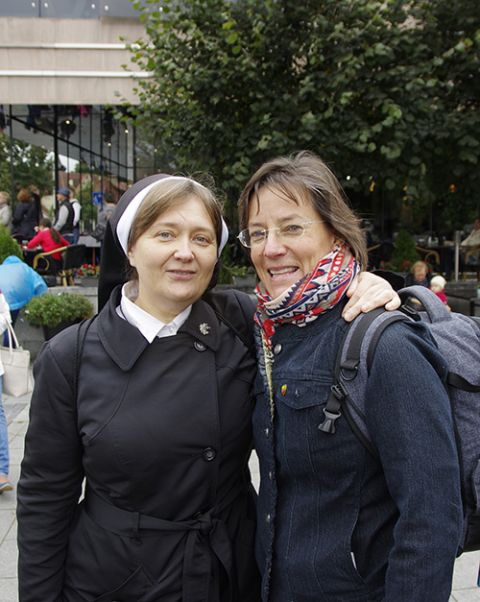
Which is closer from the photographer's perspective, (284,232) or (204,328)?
(284,232)

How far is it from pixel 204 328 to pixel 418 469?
0.79 m

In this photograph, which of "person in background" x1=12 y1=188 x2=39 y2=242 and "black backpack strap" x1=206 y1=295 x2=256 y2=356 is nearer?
"black backpack strap" x1=206 y1=295 x2=256 y2=356

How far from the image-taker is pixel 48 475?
65.9 inches

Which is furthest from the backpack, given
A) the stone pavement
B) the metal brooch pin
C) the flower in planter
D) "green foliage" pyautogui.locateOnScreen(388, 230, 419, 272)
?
"green foliage" pyautogui.locateOnScreen(388, 230, 419, 272)

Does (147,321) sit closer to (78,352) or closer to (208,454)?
(78,352)

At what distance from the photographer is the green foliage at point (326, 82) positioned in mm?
7328

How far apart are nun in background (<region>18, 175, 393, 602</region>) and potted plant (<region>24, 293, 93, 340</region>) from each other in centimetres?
606

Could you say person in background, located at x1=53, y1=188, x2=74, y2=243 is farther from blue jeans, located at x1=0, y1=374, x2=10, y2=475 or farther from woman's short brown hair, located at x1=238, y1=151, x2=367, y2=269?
woman's short brown hair, located at x1=238, y1=151, x2=367, y2=269

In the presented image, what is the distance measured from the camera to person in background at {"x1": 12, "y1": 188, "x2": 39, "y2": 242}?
44.1 ft

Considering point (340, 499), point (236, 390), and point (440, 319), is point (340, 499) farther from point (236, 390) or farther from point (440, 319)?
point (440, 319)

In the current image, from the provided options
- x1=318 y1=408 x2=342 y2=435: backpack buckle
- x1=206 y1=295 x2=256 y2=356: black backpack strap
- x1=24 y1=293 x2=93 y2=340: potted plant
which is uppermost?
x1=206 y1=295 x2=256 y2=356: black backpack strap

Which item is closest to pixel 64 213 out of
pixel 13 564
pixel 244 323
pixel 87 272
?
pixel 87 272

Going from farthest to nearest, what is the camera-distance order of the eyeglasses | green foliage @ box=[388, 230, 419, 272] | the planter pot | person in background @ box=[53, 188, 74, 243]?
person in background @ box=[53, 188, 74, 243], green foliage @ box=[388, 230, 419, 272], the planter pot, the eyeglasses

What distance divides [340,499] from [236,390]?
470 millimetres
